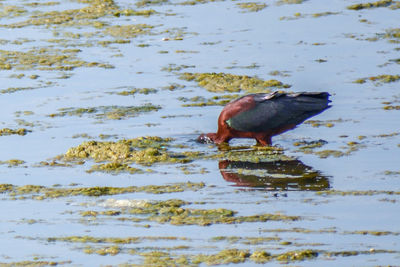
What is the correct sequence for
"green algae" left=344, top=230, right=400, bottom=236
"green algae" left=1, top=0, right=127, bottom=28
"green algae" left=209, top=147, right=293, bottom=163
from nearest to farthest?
"green algae" left=344, top=230, right=400, bottom=236 < "green algae" left=209, top=147, right=293, bottom=163 < "green algae" left=1, top=0, right=127, bottom=28

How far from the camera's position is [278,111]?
10.0 m

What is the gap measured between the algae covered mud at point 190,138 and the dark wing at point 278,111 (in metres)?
0.24

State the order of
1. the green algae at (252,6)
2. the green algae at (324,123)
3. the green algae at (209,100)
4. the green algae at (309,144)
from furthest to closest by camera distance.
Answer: the green algae at (252,6) → the green algae at (209,100) → the green algae at (324,123) → the green algae at (309,144)

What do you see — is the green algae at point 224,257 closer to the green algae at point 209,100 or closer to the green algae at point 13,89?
the green algae at point 209,100

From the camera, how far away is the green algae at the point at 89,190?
8430 millimetres

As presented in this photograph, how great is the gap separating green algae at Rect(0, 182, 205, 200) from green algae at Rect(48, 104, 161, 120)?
96.6 inches

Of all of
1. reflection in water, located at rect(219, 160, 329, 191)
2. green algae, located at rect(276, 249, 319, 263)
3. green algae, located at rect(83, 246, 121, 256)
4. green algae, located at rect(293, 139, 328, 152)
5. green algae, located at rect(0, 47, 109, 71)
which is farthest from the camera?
green algae, located at rect(0, 47, 109, 71)

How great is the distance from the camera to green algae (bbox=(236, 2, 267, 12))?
51.5 ft

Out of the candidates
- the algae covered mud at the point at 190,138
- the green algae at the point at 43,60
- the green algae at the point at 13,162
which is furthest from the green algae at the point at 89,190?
the green algae at the point at 43,60

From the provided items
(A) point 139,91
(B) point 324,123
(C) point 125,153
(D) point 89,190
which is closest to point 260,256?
(D) point 89,190

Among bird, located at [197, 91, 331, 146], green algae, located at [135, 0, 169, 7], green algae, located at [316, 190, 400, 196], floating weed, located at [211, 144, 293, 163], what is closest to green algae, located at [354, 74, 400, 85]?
bird, located at [197, 91, 331, 146]

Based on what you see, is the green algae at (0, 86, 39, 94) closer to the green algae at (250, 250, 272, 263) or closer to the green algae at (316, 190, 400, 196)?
the green algae at (316, 190, 400, 196)

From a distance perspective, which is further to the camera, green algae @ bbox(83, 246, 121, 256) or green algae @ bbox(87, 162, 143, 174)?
green algae @ bbox(87, 162, 143, 174)

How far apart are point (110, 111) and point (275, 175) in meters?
2.77
